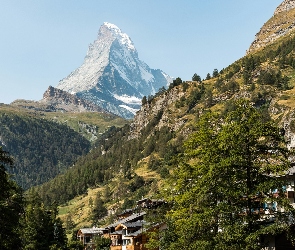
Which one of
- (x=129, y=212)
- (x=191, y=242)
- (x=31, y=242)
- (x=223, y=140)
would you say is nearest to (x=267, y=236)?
(x=191, y=242)

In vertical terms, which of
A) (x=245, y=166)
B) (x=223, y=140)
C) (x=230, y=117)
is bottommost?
(x=245, y=166)

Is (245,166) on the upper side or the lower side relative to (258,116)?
lower

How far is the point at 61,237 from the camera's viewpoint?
301 feet

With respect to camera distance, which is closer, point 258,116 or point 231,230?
point 231,230

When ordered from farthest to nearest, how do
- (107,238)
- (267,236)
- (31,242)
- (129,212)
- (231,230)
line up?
(129,212), (107,238), (31,242), (267,236), (231,230)

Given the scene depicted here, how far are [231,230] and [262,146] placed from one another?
6.99m

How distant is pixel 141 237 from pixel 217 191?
60.4 meters

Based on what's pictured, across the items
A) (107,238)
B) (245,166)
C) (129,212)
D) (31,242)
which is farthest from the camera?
(129,212)

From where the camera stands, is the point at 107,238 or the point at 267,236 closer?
the point at 267,236

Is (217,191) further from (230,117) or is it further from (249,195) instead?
(230,117)

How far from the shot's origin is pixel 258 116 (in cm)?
3216

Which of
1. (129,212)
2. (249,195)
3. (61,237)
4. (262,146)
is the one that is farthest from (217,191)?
(129,212)

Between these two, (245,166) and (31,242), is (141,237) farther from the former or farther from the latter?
(245,166)

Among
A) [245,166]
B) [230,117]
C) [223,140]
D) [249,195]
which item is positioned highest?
[230,117]
